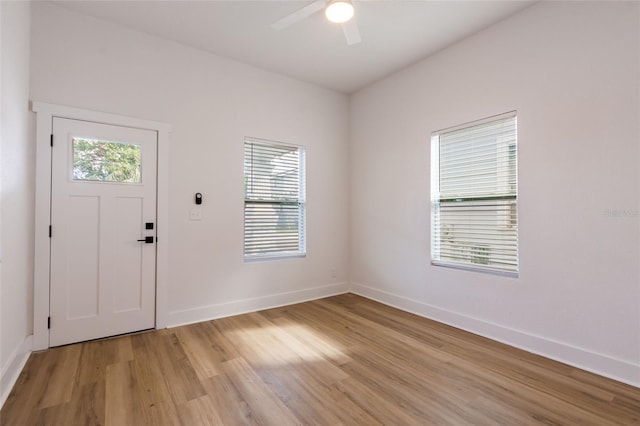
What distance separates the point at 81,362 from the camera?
2510 millimetres

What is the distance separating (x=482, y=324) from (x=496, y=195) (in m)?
1.32

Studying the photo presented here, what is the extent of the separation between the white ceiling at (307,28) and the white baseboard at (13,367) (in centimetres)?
301

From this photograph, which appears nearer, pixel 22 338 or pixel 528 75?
pixel 22 338

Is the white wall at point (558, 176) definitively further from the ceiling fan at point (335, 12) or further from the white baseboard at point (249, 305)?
the ceiling fan at point (335, 12)

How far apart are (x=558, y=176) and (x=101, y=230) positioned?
4207 millimetres

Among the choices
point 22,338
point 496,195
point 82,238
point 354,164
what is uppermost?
point 354,164

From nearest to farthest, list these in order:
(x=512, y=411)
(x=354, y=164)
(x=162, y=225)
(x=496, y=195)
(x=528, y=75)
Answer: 1. (x=512, y=411)
2. (x=528, y=75)
3. (x=496, y=195)
4. (x=162, y=225)
5. (x=354, y=164)

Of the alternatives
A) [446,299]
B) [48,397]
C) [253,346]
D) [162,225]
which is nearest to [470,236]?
[446,299]

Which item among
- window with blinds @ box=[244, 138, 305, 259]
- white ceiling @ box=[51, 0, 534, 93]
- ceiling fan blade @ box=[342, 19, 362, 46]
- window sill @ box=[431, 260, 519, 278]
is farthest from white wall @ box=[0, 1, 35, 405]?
window sill @ box=[431, 260, 519, 278]

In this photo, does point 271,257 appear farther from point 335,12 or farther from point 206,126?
point 335,12

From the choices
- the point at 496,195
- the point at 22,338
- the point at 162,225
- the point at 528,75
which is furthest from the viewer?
the point at 162,225

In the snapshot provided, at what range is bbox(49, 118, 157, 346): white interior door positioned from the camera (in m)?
2.80

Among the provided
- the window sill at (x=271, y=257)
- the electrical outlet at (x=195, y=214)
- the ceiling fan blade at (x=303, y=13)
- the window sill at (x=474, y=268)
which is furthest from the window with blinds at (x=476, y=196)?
the electrical outlet at (x=195, y=214)

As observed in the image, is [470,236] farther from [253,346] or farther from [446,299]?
[253,346]
